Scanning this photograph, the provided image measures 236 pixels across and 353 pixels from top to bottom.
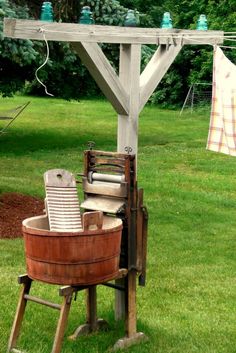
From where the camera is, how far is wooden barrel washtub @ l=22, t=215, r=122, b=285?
14.5ft

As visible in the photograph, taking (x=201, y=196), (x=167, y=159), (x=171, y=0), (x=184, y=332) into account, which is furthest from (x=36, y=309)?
(x=171, y=0)

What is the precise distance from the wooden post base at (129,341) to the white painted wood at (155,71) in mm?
1800

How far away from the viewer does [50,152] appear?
54.5ft

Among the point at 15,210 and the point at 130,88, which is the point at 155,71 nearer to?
the point at 130,88

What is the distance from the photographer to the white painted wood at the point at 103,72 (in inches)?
214

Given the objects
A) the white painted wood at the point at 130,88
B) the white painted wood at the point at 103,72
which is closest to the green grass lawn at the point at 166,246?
the white painted wood at the point at 130,88

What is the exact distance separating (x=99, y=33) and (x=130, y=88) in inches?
20.6

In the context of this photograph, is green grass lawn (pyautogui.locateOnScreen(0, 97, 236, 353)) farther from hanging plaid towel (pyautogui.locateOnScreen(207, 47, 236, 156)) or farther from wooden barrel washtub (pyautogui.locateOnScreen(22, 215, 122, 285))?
hanging plaid towel (pyautogui.locateOnScreen(207, 47, 236, 156))

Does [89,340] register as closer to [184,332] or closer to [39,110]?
[184,332]

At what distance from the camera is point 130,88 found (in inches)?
225

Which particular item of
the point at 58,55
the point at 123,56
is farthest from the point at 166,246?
the point at 58,55

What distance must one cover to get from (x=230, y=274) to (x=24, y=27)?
350 cm

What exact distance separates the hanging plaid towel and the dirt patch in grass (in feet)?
11.0

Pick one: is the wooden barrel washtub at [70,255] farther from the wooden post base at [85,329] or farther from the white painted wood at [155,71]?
the white painted wood at [155,71]
